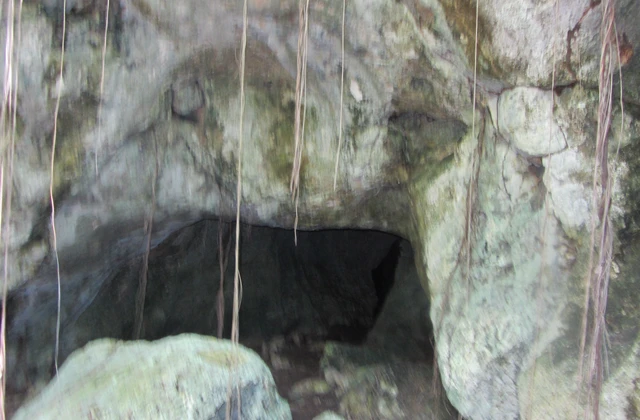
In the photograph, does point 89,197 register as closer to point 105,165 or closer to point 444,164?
point 105,165

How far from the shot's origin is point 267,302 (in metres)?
3.76

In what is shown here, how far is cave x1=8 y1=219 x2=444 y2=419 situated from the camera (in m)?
2.73

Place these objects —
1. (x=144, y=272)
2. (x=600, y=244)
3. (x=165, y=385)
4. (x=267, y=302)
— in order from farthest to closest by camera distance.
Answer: (x=267, y=302)
(x=144, y=272)
(x=165, y=385)
(x=600, y=244)

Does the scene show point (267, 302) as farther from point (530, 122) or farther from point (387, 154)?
point (530, 122)

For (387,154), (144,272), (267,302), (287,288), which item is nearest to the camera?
(387,154)

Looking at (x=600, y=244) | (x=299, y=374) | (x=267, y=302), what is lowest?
(x=299, y=374)

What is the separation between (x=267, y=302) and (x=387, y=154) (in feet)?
5.94

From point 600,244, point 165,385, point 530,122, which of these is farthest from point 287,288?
point 600,244

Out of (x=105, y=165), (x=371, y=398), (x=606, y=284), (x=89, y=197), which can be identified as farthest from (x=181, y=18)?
Answer: (x=371, y=398)

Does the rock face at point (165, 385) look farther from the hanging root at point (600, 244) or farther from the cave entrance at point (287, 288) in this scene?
the cave entrance at point (287, 288)

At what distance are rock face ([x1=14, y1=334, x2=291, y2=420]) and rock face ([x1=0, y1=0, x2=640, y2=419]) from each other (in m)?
0.51

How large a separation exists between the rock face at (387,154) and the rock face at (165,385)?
0.51 metres

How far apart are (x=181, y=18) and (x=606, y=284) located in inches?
65.1

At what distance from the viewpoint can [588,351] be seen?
62.6 inches
